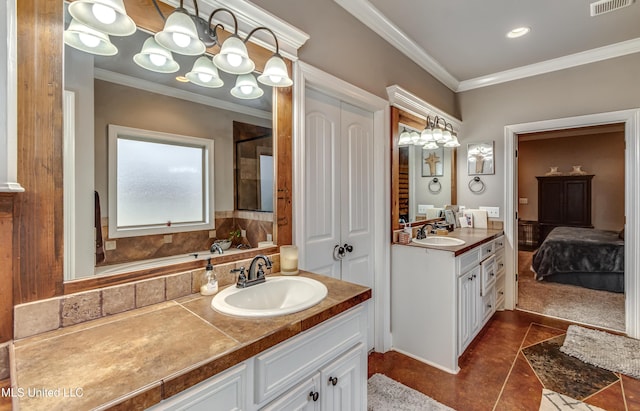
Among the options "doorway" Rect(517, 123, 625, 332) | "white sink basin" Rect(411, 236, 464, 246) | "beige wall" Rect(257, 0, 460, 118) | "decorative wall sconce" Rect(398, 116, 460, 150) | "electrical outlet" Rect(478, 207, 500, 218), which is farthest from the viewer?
"doorway" Rect(517, 123, 625, 332)

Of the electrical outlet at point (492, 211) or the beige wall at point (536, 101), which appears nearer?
the beige wall at point (536, 101)

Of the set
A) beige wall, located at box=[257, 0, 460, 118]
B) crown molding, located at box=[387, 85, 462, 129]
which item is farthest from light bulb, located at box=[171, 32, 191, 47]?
crown molding, located at box=[387, 85, 462, 129]

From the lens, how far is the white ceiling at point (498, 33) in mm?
2190

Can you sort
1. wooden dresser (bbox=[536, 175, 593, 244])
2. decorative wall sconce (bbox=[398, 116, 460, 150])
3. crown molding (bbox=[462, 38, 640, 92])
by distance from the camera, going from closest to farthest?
crown molding (bbox=[462, 38, 640, 92]), decorative wall sconce (bbox=[398, 116, 460, 150]), wooden dresser (bbox=[536, 175, 593, 244])

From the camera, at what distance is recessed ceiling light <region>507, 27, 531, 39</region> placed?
8.24 ft

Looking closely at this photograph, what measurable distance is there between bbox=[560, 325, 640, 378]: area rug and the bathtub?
2.92m

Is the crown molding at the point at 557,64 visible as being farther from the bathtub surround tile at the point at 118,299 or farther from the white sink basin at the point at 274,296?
the bathtub surround tile at the point at 118,299

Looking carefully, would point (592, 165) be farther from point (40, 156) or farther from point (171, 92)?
point (40, 156)

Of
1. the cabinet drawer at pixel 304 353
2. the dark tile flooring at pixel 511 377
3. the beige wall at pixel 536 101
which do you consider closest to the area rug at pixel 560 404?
the dark tile flooring at pixel 511 377

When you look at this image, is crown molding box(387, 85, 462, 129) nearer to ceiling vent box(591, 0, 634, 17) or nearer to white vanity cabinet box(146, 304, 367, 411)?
ceiling vent box(591, 0, 634, 17)

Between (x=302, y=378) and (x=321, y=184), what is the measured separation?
1.24m

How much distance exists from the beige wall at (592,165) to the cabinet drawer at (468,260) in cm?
566

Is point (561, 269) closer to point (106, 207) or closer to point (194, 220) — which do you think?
point (194, 220)

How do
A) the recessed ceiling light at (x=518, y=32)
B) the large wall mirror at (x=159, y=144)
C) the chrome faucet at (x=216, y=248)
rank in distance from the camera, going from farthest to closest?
the recessed ceiling light at (x=518, y=32) < the chrome faucet at (x=216, y=248) < the large wall mirror at (x=159, y=144)
